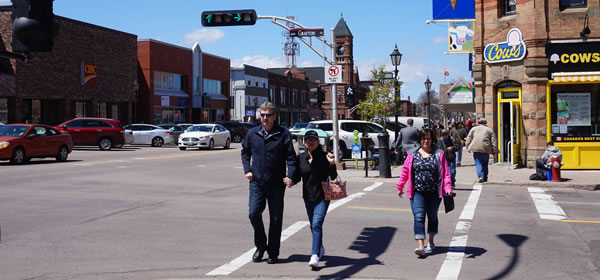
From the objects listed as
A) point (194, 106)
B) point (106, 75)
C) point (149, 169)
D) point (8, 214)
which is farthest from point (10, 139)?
point (194, 106)

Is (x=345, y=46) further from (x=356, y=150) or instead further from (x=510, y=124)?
(x=356, y=150)

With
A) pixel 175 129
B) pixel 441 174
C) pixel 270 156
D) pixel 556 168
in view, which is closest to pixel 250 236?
pixel 270 156

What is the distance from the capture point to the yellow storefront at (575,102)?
19406 mm

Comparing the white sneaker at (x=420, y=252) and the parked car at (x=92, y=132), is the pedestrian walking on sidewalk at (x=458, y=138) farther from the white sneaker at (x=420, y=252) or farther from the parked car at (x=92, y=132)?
the parked car at (x=92, y=132)

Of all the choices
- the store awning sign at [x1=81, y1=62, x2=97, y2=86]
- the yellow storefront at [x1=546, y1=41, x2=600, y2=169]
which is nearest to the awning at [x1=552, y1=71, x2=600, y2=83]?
the yellow storefront at [x1=546, y1=41, x2=600, y2=169]

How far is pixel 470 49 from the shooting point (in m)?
27.7

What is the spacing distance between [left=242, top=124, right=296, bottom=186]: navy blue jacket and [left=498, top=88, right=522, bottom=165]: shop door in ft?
48.7

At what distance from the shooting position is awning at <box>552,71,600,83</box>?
1922 cm

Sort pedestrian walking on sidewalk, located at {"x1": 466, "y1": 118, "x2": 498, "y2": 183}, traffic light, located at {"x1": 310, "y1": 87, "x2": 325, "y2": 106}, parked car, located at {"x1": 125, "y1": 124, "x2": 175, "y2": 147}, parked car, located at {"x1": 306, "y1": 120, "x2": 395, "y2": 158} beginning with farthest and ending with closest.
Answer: parked car, located at {"x1": 125, "y1": 124, "x2": 175, "y2": 147} < parked car, located at {"x1": 306, "y1": 120, "x2": 395, "y2": 158} < traffic light, located at {"x1": 310, "y1": 87, "x2": 325, "y2": 106} < pedestrian walking on sidewalk, located at {"x1": 466, "y1": 118, "x2": 498, "y2": 183}

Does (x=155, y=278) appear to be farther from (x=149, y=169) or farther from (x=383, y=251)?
(x=149, y=169)

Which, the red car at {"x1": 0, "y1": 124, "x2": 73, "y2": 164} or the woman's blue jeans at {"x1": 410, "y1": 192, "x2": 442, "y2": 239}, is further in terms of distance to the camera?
the red car at {"x1": 0, "y1": 124, "x2": 73, "y2": 164}

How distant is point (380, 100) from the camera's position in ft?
144

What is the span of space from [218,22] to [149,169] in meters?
5.81

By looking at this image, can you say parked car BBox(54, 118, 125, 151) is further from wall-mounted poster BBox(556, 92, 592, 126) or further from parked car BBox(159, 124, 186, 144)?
wall-mounted poster BBox(556, 92, 592, 126)
